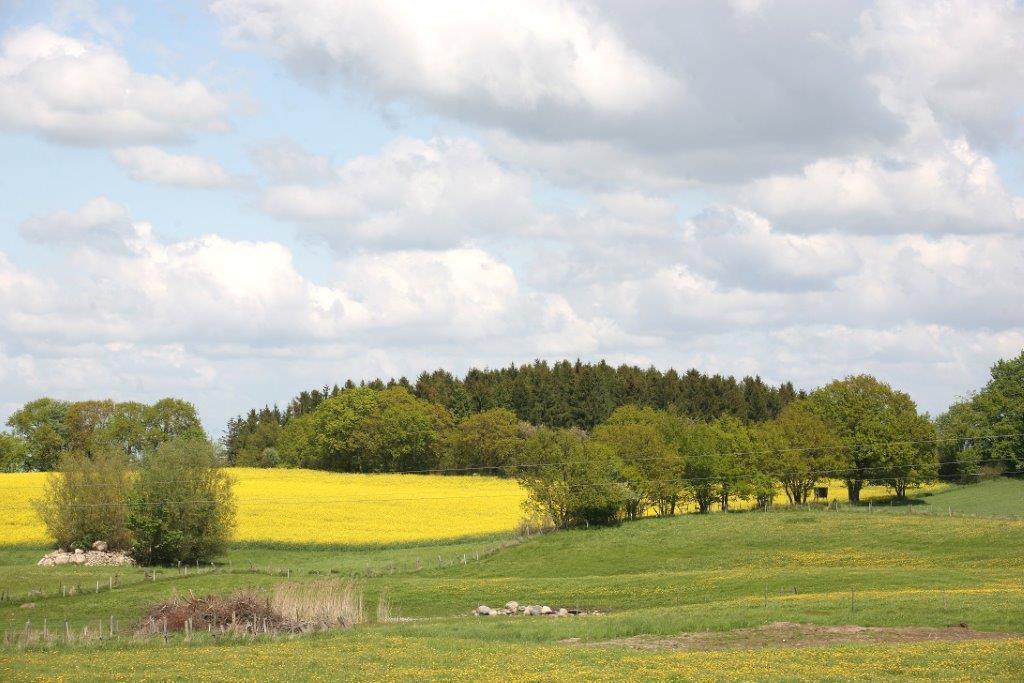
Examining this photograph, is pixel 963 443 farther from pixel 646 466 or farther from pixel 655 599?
pixel 655 599

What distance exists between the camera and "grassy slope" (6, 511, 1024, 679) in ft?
99.2

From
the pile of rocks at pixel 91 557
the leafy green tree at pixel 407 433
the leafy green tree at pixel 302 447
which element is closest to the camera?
the pile of rocks at pixel 91 557

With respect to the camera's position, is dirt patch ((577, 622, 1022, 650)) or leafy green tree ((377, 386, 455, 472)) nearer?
dirt patch ((577, 622, 1022, 650))

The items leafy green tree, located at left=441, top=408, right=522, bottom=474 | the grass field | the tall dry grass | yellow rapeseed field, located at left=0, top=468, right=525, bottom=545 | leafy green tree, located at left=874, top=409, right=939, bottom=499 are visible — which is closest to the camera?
the grass field

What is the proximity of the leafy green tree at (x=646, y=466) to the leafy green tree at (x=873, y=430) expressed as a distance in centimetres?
2141

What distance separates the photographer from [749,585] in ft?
175

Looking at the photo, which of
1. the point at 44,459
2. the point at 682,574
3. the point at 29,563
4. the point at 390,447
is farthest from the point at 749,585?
the point at 44,459

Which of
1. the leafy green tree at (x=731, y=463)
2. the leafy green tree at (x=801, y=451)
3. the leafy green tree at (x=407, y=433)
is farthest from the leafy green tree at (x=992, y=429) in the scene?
the leafy green tree at (x=407, y=433)

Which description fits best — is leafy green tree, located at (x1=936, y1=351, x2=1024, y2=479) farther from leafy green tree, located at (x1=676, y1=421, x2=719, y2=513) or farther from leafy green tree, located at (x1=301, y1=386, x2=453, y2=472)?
leafy green tree, located at (x1=301, y1=386, x2=453, y2=472)

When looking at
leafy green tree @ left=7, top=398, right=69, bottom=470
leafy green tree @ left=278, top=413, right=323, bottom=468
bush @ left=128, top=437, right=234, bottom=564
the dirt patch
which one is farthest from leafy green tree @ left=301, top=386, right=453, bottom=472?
the dirt patch

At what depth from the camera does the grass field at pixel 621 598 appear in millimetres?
30000

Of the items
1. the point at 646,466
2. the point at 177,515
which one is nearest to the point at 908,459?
the point at 646,466

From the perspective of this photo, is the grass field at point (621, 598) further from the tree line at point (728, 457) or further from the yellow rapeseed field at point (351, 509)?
the tree line at point (728, 457)

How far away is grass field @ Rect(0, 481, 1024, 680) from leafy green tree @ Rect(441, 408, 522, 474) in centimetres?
8077
